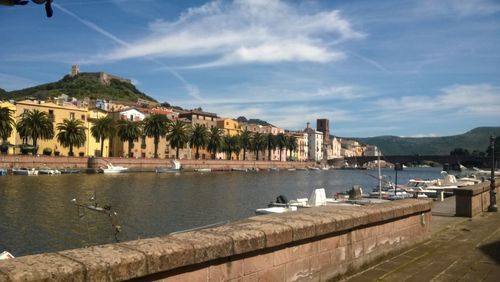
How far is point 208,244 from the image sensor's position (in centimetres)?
477

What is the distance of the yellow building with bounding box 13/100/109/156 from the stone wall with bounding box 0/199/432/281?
102710mm

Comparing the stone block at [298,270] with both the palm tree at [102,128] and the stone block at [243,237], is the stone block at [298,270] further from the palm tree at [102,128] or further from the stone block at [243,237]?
the palm tree at [102,128]

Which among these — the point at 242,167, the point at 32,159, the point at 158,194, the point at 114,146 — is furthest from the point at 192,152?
the point at 158,194

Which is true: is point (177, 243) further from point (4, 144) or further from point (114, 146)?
point (114, 146)

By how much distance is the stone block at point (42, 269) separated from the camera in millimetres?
3297

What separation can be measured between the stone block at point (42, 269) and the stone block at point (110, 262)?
91 millimetres

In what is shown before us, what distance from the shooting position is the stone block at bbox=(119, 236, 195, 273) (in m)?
4.19

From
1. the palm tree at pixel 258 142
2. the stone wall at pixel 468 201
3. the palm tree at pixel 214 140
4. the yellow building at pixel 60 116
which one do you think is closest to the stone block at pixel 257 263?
the stone wall at pixel 468 201

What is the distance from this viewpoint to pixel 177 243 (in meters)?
4.55

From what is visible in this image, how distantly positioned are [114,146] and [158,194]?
258 feet

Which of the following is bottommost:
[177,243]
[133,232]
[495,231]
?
[133,232]

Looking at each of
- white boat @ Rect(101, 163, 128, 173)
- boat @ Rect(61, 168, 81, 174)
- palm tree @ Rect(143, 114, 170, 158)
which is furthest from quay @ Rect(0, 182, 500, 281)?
palm tree @ Rect(143, 114, 170, 158)

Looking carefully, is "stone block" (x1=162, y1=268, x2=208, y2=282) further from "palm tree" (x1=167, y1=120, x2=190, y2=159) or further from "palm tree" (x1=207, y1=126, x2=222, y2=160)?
"palm tree" (x1=207, y1=126, x2=222, y2=160)

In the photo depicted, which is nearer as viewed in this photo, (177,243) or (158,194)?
(177,243)
